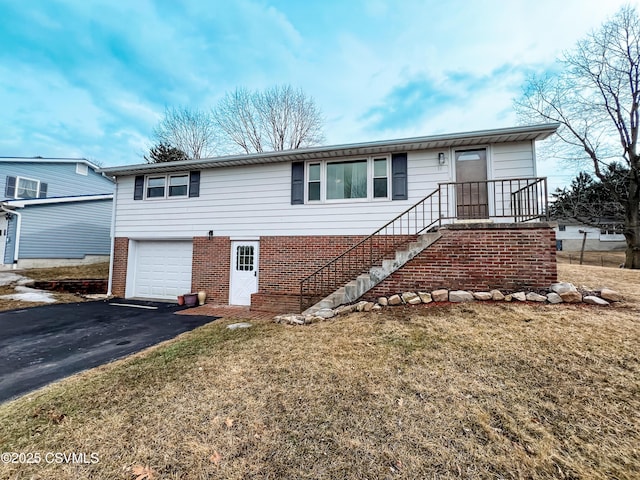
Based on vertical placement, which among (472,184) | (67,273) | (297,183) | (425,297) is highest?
(297,183)

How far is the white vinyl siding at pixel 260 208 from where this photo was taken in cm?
722

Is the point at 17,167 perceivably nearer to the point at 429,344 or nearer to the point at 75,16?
the point at 75,16

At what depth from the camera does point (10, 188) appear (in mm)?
15430

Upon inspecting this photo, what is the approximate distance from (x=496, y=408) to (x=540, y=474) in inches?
25.7

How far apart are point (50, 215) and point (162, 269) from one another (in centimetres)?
994

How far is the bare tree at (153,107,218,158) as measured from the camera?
1897 centimetres

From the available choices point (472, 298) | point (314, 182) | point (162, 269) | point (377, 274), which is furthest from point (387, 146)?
point (162, 269)

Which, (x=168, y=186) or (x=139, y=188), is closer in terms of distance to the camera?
(x=168, y=186)

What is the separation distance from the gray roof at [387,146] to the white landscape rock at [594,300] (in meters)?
3.64

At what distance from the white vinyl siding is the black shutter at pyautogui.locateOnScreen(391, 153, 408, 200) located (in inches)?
5.1

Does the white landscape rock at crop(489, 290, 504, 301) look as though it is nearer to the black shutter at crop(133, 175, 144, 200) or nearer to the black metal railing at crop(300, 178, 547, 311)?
the black metal railing at crop(300, 178, 547, 311)

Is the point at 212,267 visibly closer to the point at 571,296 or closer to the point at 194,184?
the point at 194,184

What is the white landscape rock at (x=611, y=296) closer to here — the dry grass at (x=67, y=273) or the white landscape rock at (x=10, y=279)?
the dry grass at (x=67, y=273)

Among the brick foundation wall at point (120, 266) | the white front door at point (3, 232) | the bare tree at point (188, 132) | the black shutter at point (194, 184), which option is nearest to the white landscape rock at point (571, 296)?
the black shutter at point (194, 184)
